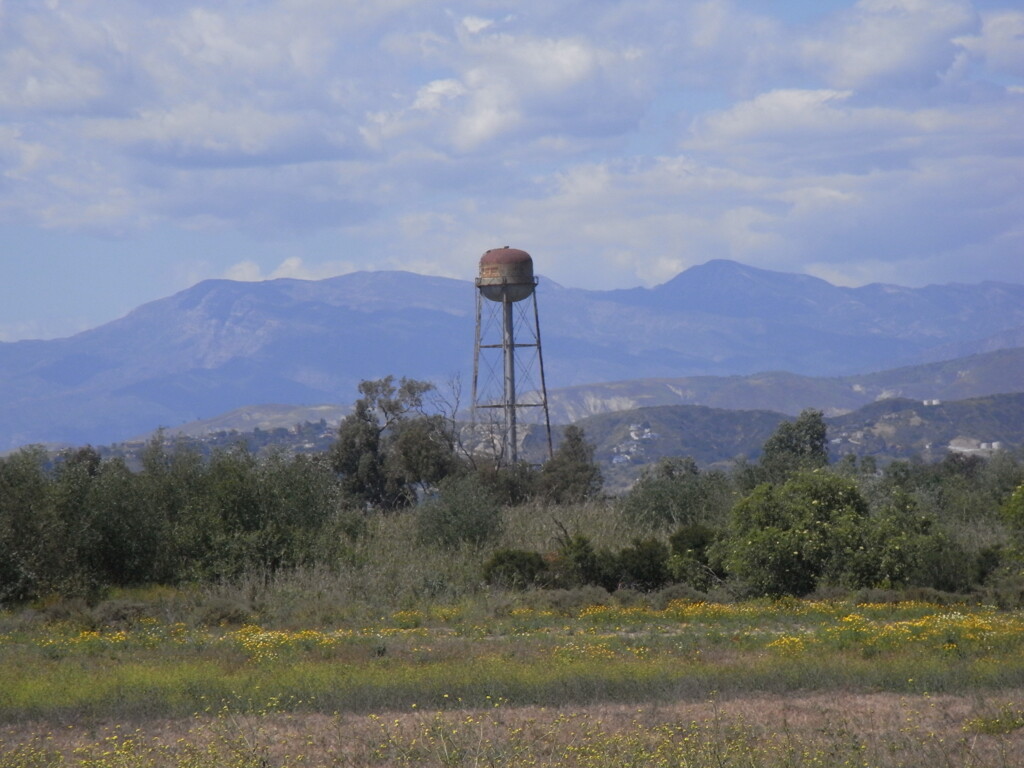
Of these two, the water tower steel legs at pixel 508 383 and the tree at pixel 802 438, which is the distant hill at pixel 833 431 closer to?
the tree at pixel 802 438

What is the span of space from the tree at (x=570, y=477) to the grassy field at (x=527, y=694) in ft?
82.2

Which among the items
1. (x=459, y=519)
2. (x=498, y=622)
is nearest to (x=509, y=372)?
(x=459, y=519)

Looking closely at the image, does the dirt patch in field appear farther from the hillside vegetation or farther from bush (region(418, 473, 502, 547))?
bush (region(418, 473, 502, 547))

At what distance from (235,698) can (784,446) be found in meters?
40.0

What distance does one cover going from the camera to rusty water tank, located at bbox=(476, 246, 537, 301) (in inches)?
2010

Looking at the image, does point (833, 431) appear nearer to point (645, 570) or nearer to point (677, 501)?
point (677, 501)

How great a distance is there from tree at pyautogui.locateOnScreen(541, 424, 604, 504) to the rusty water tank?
6878 millimetres

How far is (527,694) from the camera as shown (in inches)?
570

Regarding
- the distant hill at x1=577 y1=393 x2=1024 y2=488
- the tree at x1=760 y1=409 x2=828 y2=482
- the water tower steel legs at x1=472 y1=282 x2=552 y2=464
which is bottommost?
the distant hill at x1=577 y1=393 x2=1024 y2=488

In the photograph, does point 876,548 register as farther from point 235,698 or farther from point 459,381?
point 459,381

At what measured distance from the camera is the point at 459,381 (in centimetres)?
5706

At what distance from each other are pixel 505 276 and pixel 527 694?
3749cm

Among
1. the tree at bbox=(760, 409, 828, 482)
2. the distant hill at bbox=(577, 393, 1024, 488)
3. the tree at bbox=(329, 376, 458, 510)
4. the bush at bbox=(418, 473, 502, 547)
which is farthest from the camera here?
the distant hill at bbox=(577, 393, 1024, 488)

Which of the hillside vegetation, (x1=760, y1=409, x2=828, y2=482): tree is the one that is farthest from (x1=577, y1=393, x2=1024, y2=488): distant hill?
the hillside vegetation
